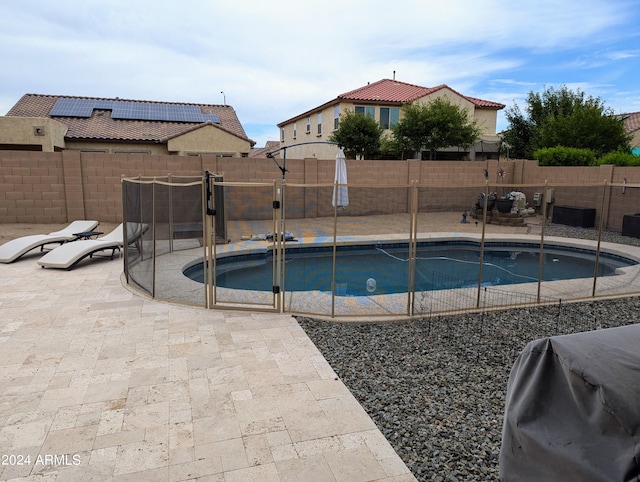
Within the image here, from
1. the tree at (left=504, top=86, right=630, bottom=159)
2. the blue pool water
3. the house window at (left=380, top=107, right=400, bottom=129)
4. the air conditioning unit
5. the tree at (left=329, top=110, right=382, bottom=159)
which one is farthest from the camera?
the house window at (left=380, top=107, right=400, bottom=129)

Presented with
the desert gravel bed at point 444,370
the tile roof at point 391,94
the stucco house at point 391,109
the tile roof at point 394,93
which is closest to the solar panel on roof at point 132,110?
the stucco house at point 391,109

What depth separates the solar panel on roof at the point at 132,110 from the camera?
2203 centimetres

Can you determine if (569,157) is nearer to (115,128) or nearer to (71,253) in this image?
(71,253)

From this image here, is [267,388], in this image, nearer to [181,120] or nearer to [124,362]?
[124,362]

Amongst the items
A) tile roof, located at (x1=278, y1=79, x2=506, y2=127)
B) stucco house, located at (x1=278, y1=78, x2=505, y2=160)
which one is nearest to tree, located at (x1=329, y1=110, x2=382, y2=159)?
stucco house, located at (x1=278, y1=78, x2=505, y2=160)

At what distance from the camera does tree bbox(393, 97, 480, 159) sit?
19453mm

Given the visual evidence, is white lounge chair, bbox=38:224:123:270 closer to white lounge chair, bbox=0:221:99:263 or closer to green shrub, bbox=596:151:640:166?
white lounge chair, bbox=0:221:99:263

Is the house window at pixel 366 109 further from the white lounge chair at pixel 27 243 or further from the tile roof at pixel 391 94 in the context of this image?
the white lounge chair at pixel 27 243

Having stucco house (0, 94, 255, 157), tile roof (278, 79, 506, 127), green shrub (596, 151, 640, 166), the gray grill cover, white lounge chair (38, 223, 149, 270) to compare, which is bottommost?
white lounge chair (38, 223, 149, 270)

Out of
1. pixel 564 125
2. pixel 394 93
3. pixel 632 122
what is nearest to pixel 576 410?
pixel 564 125

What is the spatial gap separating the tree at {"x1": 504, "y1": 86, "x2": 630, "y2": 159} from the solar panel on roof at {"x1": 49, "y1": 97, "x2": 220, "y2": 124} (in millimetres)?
16942

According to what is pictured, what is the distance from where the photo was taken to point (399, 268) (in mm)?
7980

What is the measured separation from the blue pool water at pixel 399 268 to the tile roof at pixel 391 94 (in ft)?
51.1

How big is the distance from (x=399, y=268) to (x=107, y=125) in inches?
731
